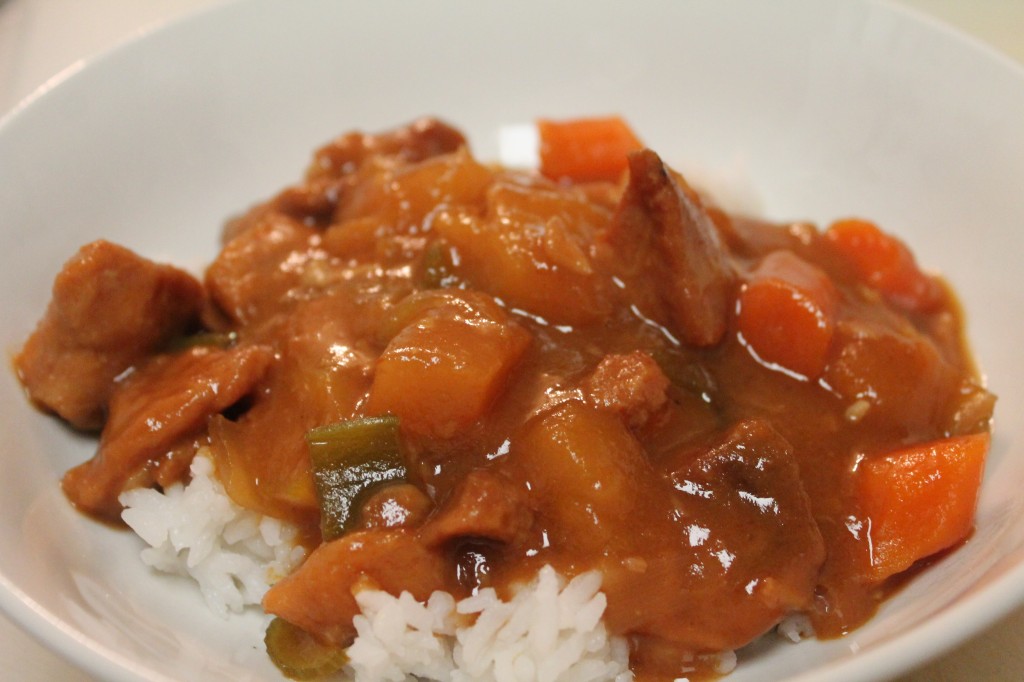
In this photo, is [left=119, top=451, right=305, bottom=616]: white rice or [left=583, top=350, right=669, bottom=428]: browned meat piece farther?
[left=119, top=451, right=305, bottom=616]: white rice

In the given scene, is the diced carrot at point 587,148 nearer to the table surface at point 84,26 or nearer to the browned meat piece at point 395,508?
the table surface at point 84,26

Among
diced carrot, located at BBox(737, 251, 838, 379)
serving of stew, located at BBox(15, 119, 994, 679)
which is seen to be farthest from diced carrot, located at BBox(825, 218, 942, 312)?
diced carrot, located at BBox(737, 251, 838, 379)

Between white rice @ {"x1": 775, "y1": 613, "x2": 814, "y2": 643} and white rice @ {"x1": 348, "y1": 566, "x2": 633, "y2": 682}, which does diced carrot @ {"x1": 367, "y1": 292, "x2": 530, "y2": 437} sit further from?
white rice @ {"x1": 775, "y1": 613, "x2": 814, "y2": 643}

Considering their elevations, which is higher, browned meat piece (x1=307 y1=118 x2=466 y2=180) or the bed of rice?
browned meat piece (x1=307 y1=118 x2=466 y2=180)

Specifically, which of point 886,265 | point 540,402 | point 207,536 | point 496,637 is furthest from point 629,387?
point 886,265

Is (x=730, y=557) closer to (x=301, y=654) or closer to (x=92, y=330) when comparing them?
(x=301, y=654)

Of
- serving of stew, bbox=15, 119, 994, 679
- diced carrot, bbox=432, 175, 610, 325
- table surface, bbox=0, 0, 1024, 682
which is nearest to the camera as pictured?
serving of stew, bbox=15, 119, 994, 679
